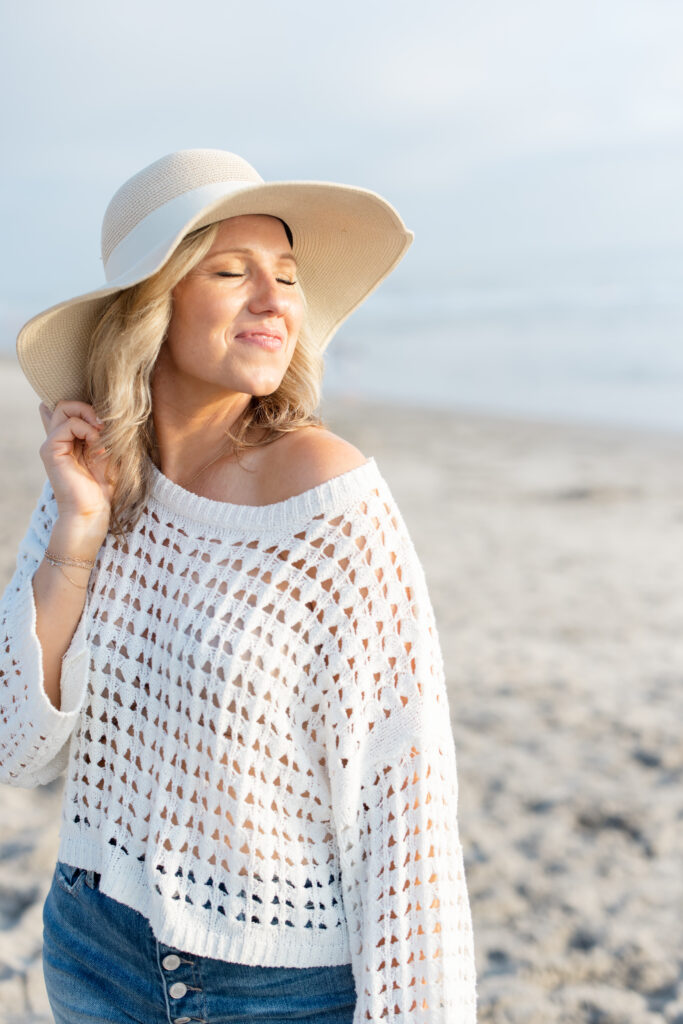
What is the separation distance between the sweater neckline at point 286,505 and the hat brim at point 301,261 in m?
0.37

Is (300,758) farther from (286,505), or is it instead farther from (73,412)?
(73,412)

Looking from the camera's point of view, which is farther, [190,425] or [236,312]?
[190,425]

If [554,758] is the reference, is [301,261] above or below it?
above

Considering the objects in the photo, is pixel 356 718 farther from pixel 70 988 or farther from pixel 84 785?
pixel 70 988

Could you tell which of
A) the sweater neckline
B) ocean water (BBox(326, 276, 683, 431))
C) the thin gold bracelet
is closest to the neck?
the sweater neckline

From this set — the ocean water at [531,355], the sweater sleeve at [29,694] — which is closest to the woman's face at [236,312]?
the sweater sleeve at [29,694]

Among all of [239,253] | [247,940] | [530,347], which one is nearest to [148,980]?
[247,940]

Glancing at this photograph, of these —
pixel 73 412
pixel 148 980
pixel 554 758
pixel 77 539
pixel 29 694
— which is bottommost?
pixel 554 758

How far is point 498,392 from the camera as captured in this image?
21.1 m

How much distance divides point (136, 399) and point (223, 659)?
1.82 ft

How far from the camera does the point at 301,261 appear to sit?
207 centimetres

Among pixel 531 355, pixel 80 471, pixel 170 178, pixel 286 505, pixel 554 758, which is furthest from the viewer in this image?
pixel 531 355

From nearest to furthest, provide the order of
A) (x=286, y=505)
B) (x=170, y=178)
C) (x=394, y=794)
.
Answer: (x=394, y=794) < (x=286, y=505) < (x=170, y=178)

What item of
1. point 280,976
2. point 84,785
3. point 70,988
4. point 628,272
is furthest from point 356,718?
point 628,272
